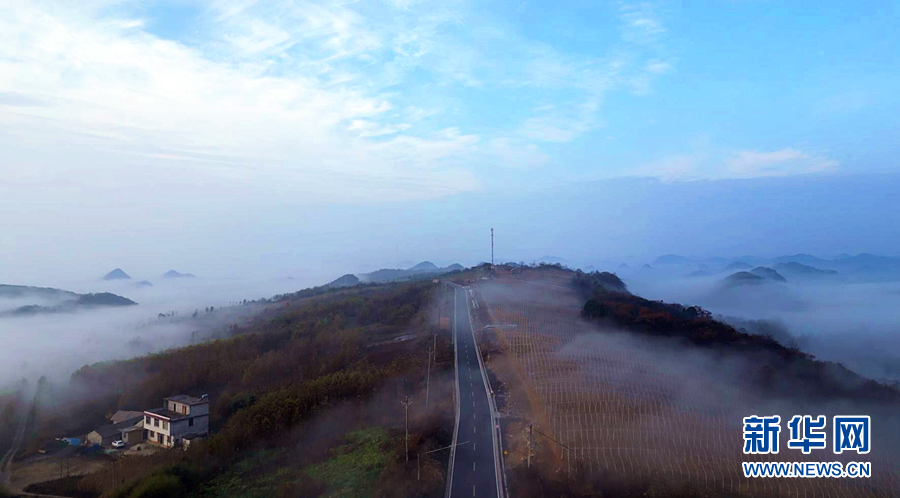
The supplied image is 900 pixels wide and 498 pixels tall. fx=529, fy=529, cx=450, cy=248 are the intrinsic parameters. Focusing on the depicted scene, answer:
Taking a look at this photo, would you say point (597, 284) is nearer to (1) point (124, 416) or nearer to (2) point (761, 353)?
(2) point (761, 353)

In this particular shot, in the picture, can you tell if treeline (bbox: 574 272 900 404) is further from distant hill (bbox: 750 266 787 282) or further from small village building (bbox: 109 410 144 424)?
distant hill (bbox: 750 266 787 282)

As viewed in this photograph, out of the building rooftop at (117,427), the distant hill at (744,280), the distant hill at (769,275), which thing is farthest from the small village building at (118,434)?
the distant hill at (769,275)

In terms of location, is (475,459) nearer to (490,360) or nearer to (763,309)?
(490,360)

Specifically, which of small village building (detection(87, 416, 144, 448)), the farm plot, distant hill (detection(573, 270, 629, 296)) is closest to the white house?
small village building (detection(87, 416, 144, 448))

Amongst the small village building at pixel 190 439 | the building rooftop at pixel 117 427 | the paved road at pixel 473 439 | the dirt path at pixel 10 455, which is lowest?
the dirt path at pixel 10 455

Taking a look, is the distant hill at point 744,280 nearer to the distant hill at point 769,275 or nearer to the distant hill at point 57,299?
the distant hill at point 769,275

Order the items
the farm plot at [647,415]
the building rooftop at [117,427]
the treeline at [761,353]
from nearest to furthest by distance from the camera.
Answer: the farm plot at [647,415]
the building rooftop at [117,427]
the treeline at [761,353]
